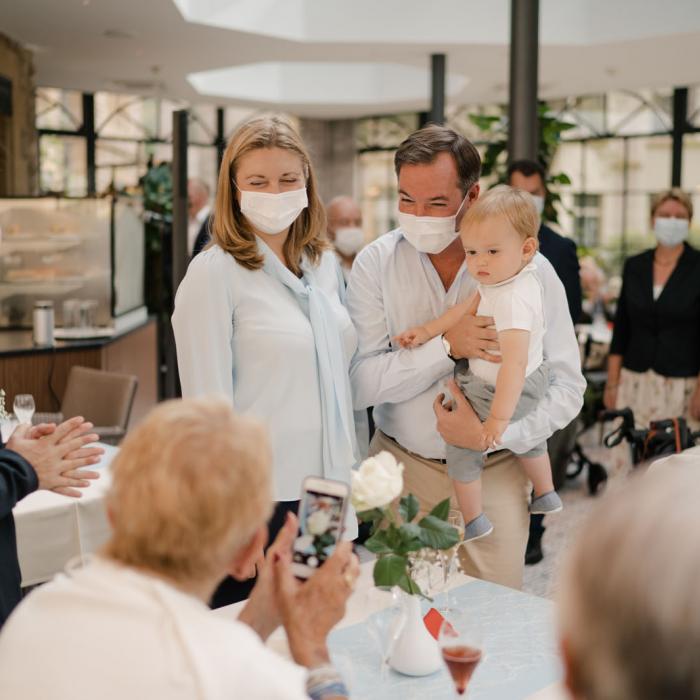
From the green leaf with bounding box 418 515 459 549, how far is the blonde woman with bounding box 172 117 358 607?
547mm

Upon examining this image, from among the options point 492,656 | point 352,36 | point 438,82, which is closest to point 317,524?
point 492,656

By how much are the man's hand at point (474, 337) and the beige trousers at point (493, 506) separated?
0.35 m

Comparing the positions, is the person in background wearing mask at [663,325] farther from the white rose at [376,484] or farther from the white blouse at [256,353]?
the white rose at [376,484]

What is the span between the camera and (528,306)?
92.4 inches

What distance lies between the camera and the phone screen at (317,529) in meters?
1.60

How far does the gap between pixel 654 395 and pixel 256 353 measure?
3683 millimetres

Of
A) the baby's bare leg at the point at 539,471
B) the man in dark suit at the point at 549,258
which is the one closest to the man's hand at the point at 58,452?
the baby's bare leg at the point at 539,471

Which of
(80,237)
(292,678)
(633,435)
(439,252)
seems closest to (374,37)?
(80,237)

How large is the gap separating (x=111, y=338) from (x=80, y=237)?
897 millimetres

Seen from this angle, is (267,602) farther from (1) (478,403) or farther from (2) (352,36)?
(2) (352,36)

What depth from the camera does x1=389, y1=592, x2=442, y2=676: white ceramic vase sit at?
1.87 m

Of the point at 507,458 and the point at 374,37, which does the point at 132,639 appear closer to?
the point at 507,458

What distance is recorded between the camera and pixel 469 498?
2.42 m

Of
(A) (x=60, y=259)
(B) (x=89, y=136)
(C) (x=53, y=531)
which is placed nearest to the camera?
(C) (x=53, y=531)
